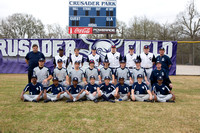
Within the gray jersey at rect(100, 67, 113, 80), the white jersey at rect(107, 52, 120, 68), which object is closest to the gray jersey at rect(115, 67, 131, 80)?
the gray jersey at rect(100, 67, 113, 80)

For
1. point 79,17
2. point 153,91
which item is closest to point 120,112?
point 153,91

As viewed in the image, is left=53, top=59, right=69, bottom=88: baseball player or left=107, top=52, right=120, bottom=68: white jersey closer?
left=53, top=59, right=69, bottom=88: baseball player

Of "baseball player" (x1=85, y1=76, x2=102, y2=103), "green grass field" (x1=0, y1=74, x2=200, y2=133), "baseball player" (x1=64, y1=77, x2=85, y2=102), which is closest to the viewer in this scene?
"green grass field" (x1=0, y1=74, x2=200, y2=133)

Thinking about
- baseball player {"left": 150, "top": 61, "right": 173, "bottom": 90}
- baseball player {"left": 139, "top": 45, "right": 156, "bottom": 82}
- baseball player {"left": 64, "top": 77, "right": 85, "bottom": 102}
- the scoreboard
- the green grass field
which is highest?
the scoreboard

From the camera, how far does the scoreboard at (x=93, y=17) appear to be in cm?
1370

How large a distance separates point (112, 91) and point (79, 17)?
9.79 meters

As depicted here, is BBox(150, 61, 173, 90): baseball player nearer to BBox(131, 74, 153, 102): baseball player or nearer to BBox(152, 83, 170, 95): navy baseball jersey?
BBox(152, 83, 170, 95): navy baseball jersey

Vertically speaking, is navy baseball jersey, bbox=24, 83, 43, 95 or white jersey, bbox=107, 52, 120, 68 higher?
white jersey, bbox=107, 52, 120, 68

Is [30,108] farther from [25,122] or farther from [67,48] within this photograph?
[67,48]

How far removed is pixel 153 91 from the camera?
5.45 metres

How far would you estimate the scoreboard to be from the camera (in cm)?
1370

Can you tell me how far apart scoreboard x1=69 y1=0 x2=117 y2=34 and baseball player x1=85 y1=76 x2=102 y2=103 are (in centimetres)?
884

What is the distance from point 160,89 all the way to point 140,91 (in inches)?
27.4

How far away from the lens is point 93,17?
13.8 metres
